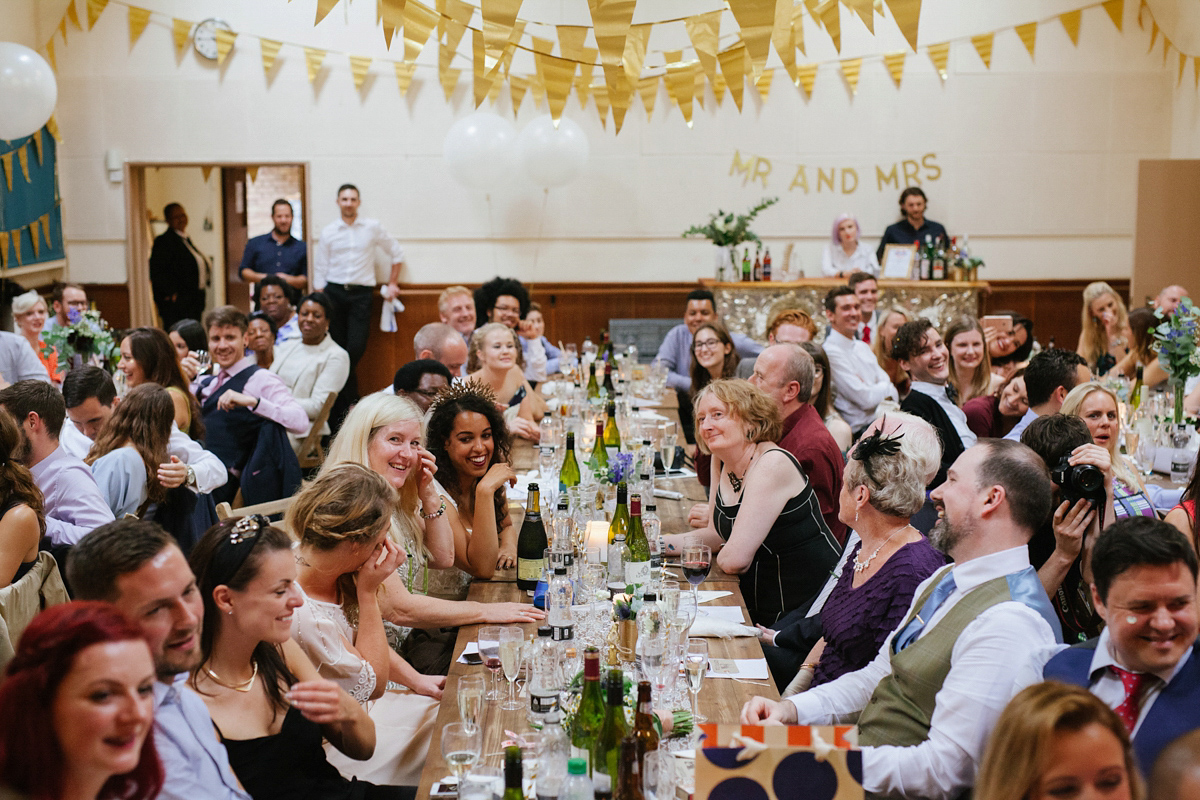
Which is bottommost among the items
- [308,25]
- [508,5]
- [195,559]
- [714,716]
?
[714,716]

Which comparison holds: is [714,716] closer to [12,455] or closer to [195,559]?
[195,559]

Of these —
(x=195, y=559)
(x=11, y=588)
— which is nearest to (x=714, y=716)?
(x=195, y=559)

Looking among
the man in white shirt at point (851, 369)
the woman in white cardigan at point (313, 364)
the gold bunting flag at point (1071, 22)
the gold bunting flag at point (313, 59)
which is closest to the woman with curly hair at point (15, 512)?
the woman in white cardigan at point (313, 364)

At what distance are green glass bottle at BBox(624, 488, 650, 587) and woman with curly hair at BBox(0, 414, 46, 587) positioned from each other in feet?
5.34

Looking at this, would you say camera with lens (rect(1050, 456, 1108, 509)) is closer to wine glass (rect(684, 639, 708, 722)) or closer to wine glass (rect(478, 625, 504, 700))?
wine glass (rect(684, 639, 708, 722))

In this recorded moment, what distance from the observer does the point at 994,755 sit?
1.48m

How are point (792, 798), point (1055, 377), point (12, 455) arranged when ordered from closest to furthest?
point (792, 798)
point (12, 455)
point (1055, 377)

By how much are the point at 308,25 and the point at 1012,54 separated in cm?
633

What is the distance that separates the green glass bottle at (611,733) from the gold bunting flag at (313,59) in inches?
342

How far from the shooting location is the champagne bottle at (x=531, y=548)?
3146mm

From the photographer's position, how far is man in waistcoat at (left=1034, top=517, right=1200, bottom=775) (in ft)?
5.71

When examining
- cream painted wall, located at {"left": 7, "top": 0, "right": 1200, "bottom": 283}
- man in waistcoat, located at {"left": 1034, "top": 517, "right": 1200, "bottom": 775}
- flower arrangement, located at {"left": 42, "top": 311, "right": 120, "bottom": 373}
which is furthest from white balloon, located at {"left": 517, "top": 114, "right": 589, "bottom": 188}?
man in waistcoat, located at {"left": 1034, "top": 517, "right": 1200, "bottom": 775}

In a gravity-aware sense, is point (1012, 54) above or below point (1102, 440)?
above

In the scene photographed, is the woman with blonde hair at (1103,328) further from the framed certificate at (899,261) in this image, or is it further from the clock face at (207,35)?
the clock face at (207,35)
